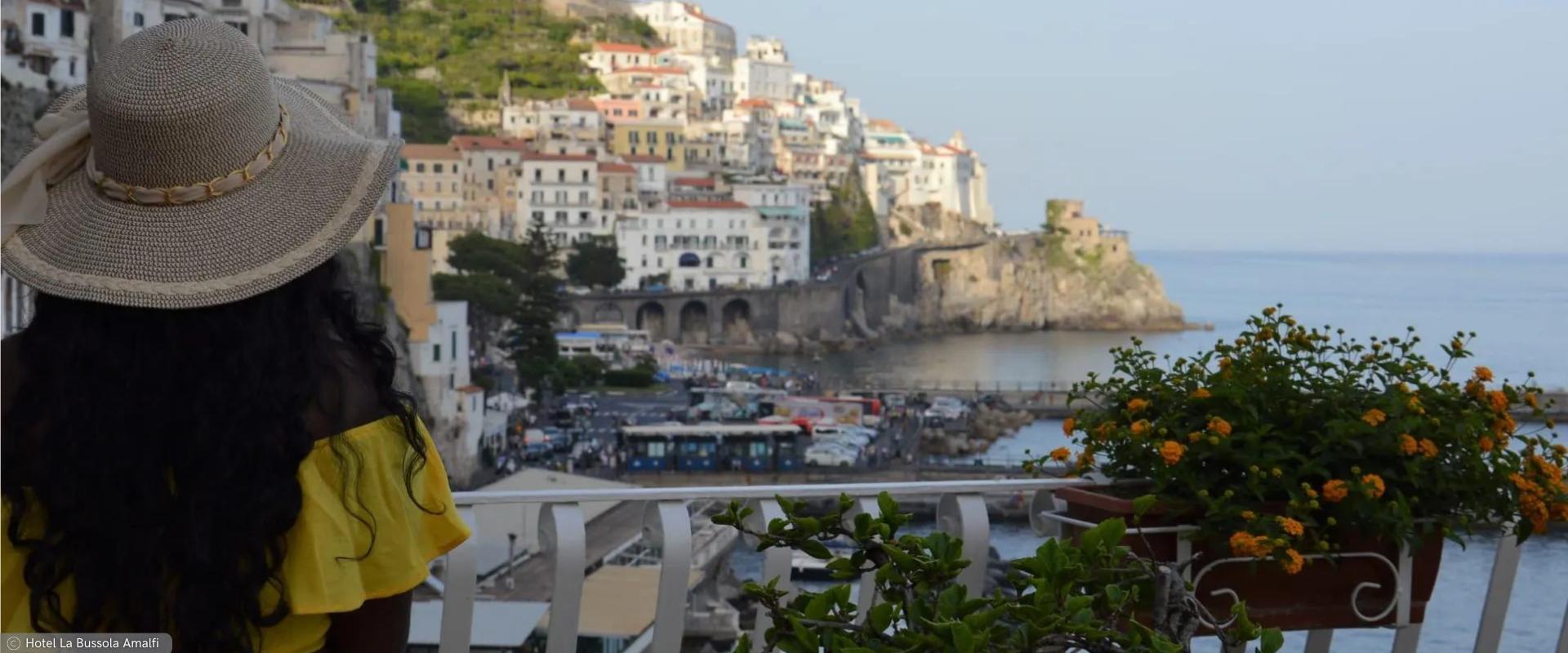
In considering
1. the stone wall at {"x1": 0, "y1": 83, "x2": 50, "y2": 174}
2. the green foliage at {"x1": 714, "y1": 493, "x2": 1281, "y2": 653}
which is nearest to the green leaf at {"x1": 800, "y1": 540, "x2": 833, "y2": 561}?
the green foliage at {"x1": 714, "y1": 493, "x2": 1281, "y2": 653}

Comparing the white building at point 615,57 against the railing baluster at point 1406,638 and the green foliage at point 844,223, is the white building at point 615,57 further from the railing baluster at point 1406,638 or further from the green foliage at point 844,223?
the railing baluster at point 1406,638

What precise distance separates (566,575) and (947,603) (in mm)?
633

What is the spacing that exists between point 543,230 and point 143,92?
4596cm

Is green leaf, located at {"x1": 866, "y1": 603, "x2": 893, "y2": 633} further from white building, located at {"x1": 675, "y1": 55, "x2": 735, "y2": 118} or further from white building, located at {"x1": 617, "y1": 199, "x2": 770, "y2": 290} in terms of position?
white building, located at {"x1": 675, "y1": 55, "x2": 735, "y2": 118}

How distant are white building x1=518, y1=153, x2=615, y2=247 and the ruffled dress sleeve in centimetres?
4600

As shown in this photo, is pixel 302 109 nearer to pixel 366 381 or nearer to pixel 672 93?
pixel 366 381

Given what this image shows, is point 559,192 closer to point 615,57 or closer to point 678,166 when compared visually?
point 678,166

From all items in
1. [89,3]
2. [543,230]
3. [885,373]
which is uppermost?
[89,3]

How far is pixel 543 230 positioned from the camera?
152 ft

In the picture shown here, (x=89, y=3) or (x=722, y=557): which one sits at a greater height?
(x=89, y=3)

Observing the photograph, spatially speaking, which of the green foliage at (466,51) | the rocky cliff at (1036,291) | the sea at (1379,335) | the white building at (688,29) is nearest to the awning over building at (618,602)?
the sea at (1379,335)

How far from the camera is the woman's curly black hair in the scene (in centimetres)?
98

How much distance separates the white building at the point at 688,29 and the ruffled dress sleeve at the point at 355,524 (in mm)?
71021

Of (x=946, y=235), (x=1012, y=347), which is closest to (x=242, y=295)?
(x=1012, y=347)
